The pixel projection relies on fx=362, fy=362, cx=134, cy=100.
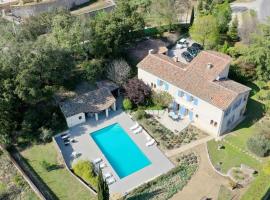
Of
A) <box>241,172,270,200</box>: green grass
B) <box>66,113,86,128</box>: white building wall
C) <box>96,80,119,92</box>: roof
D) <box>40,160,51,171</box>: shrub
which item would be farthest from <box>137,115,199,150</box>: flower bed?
<box>40,160,51,171</box>: shrub

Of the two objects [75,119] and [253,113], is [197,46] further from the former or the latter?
[75,119]

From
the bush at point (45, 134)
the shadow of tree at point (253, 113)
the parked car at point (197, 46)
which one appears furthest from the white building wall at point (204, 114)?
the bush at point (45, 134)

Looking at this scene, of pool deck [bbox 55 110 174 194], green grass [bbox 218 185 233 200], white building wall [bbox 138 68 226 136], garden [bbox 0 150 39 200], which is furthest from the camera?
white building wall [bbox 138 68 226 136]

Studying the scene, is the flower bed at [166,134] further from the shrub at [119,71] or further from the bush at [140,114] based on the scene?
the shrub at [119,71]

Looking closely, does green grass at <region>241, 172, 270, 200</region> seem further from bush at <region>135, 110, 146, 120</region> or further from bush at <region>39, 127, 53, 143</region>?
bush at <region>39, 127, 53, 143</region>

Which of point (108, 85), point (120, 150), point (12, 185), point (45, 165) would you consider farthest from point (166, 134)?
point (12, 185)

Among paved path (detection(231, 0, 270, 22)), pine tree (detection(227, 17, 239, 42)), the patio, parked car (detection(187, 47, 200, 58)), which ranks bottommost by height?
the patio

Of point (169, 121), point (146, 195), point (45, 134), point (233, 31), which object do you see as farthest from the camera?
point (233, 31)
